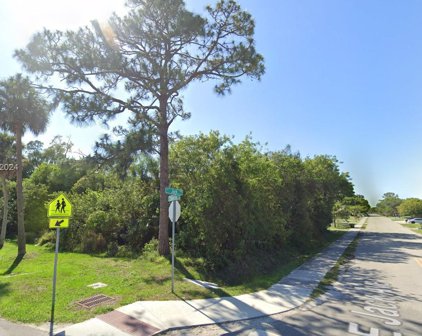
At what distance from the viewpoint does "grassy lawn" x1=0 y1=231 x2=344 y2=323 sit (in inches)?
263

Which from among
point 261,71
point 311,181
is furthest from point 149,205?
point 311,181

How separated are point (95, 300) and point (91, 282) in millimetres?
1876

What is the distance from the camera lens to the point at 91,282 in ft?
29.6

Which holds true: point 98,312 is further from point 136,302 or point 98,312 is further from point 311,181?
point 311,181

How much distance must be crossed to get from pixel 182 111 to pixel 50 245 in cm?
1136

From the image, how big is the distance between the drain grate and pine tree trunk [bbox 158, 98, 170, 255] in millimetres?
5147

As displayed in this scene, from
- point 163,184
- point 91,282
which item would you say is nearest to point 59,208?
point 91,282

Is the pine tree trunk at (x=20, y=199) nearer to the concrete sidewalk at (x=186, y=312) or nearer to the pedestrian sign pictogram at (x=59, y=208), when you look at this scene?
the pedestrian sign pictogram at (x=59, y=208)

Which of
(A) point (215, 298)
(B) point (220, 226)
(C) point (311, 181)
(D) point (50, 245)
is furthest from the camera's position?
(C) point (311, 181)

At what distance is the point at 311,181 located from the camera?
21188mm

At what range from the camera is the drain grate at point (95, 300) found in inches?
276

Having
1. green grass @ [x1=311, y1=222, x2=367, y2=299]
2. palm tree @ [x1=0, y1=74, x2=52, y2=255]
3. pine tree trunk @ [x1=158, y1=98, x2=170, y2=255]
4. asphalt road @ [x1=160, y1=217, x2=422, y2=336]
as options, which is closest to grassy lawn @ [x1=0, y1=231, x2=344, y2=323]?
pine tree trunk @ [x1=158, y1=98, x2=170, y2=255]

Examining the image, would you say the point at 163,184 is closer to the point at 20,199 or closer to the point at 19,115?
the point at 20,199

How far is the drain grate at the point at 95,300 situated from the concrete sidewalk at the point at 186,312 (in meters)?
0.72
